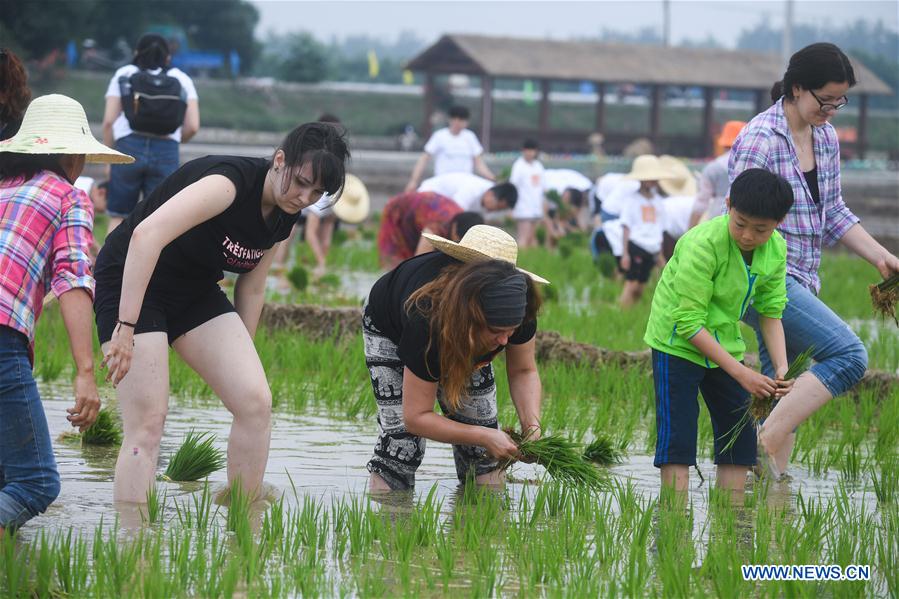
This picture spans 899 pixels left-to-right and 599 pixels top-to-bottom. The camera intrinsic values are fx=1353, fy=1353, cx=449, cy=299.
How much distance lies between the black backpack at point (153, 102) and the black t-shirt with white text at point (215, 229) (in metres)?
3.80

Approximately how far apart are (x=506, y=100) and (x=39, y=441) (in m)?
49.1

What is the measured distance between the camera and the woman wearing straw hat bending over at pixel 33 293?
140 inches

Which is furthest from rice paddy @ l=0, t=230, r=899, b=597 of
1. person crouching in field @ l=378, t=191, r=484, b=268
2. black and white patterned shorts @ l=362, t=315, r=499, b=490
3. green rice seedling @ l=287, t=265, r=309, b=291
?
green rice seedling @ l=287, t=265, r=309, b=291

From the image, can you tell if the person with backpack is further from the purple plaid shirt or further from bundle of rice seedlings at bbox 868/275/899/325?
bundle of rice seedlings at bbox 868/275/899/325

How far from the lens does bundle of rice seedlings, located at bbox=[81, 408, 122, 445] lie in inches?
206

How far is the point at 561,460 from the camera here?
14.2 feet

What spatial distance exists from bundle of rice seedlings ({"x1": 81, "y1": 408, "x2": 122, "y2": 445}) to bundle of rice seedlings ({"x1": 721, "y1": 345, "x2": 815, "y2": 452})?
234 centimetres

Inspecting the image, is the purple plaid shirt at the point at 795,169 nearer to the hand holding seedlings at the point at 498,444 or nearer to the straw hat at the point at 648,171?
the hand holding seedlings at the point at 498,444

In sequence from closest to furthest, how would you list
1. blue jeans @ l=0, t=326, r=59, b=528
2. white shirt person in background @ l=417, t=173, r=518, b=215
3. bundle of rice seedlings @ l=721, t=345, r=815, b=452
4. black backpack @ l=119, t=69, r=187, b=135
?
blue jeans @ l=0, t=326, r=59, b=528 < bundle of rice seedlings @ l=721, t=345, r=815, b=452 < black backpack @ l=119, t=69, r=187, b=135 < white shirt person in background @ l=417, t=173, r=518, b=215

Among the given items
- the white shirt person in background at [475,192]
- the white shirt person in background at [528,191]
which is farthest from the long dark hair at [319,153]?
the white shirt person in background at [528,191]

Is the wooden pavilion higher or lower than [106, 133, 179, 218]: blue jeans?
higher

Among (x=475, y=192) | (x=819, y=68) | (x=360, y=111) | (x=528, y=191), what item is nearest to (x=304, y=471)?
(x=819, y=68)

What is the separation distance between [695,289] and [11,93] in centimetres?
219

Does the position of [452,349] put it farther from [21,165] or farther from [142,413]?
[21,165]
